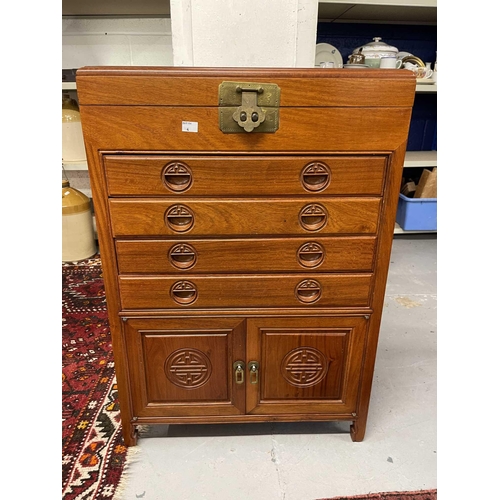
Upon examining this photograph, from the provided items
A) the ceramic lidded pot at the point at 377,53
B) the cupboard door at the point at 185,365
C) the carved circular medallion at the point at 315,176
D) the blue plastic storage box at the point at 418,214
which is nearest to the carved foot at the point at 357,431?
the cupboard door at the point at 185,365

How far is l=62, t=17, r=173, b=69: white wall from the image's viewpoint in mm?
2363

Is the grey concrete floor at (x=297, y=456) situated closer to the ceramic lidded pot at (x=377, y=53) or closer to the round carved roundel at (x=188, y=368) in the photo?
the round carved roundel at (x=188, y=368)

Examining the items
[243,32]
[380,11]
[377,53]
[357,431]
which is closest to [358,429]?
[357,431]

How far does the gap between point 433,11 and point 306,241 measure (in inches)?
86.7

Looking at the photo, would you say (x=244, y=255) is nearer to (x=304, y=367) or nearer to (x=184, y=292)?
(x=184, y=292)

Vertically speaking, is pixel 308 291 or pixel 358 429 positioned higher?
pixel 308 291

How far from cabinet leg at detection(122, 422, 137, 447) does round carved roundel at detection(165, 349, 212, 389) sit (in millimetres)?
218

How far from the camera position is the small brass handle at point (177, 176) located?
0.94 meters

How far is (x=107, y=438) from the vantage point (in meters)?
1.27

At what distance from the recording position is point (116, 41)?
240 cm

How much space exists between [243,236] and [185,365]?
1.41 ft

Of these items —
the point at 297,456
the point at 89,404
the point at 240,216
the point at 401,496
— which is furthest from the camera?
the point at 89,404

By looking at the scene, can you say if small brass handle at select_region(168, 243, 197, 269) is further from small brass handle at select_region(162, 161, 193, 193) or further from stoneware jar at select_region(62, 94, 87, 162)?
stoneware jar at select_region(62, 94, 87, 162)

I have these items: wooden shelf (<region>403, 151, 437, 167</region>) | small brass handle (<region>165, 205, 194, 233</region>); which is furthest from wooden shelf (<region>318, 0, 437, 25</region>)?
small brass handle (<region>165, 205, 194, 233</region>)
